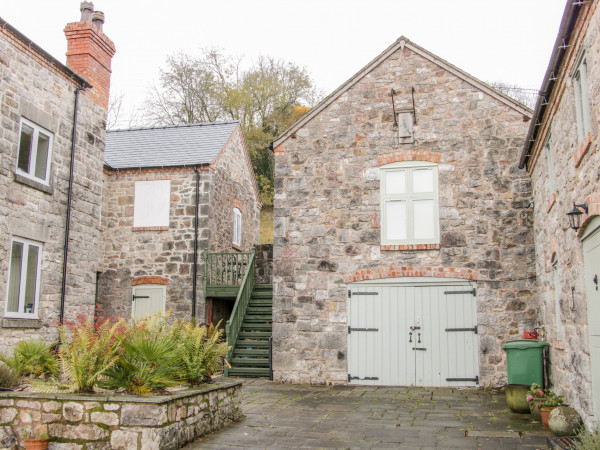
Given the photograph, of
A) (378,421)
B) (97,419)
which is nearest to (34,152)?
(97,419)

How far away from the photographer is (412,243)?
11.0 metres

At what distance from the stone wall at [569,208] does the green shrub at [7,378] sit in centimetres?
598

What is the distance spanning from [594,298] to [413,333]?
17.8ft

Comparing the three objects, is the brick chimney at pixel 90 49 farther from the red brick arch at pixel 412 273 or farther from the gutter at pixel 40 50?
the red brick arch at pixel 412 273

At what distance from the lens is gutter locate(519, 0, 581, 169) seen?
18.5 feet

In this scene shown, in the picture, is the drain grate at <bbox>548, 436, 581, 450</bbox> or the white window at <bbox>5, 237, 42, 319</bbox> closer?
the drain grate at <bbox>548, 436, 581, 450</bbox>

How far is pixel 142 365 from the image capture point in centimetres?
594

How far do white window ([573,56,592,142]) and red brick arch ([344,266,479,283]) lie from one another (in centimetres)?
492

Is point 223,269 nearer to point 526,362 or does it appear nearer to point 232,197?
A: point 232,197

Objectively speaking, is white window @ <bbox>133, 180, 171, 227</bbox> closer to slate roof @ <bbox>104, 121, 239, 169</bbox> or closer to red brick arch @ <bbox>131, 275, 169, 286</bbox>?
slate roof @ <bbox>104, 121, 239, 169</bbox>

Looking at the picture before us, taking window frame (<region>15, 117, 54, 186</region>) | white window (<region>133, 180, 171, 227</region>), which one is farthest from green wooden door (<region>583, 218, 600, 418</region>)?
white window (<region>133, 180, 171, 227</region>)

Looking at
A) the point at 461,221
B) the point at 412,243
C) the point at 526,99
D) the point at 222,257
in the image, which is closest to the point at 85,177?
the point at 222,257

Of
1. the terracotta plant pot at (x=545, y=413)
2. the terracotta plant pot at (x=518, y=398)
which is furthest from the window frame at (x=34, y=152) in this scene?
the terracotta plant pot at (x=545, y=413)

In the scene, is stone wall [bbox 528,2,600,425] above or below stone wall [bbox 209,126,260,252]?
below
